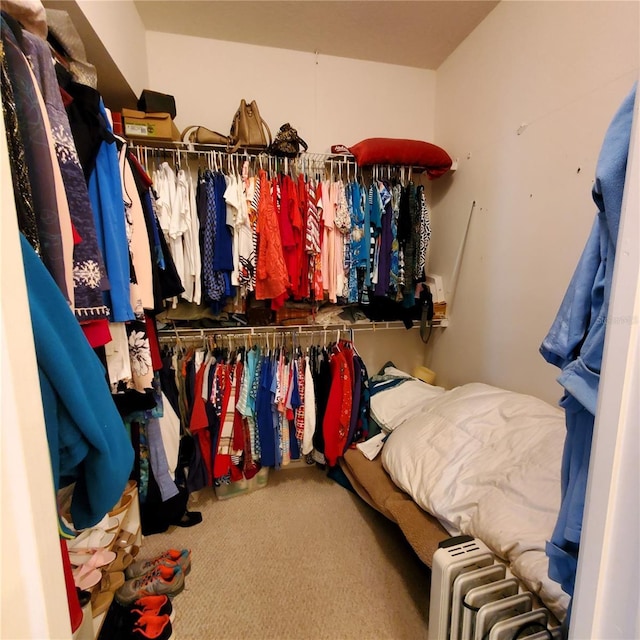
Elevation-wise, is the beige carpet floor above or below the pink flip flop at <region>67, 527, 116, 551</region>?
below

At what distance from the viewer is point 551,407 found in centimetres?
146

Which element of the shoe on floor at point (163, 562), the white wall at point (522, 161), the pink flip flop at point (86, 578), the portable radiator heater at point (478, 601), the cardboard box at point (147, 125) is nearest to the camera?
the portable radiator heater at point (478, 601)

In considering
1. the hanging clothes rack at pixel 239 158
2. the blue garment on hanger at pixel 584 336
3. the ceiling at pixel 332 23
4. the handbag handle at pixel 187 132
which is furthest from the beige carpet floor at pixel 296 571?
the ceiling at pixel 332 23

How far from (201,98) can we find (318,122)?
755mm

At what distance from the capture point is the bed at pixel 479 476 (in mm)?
1031

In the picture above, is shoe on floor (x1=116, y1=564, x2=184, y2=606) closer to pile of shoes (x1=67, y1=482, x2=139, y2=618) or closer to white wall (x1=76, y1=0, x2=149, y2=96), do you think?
pile of shoes (x1=67, y1=482, x2=139, y2=618)

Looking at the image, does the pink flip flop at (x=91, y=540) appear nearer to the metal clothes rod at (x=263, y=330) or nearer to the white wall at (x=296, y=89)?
the metal clothes rod at (x=263, y=330)

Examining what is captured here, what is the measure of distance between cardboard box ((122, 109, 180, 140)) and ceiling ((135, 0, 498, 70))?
640mm

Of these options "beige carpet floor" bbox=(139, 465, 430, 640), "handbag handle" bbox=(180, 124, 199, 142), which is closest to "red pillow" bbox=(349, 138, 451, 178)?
"handbag handle" bbox=(180, 124, 199, 142)

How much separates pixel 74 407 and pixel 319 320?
1.64 m

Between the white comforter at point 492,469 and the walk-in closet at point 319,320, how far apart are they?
11mm

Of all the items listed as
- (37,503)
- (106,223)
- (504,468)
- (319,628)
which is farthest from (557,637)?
(106,223)

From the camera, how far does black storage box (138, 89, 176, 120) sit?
1.67m

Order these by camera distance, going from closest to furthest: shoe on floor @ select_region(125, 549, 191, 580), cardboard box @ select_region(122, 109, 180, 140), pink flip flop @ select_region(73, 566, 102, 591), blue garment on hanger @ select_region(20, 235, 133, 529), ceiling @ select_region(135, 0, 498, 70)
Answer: blue garment on hanger @ select_region(20, 235, 133, 529), pink flip flop @ select_region(73, 566, 102, 591), shoe on floor @ select_region(125, 549, 191, 580), cardboard box @ select_region(122, 109, 180, 140), ceiling @ select_region(135, 0, 498, 70)
